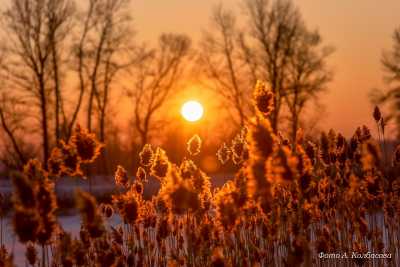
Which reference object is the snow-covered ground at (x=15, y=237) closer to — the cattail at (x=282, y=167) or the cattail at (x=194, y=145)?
the cattail at (x=194, y=145)

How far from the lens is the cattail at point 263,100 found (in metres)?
3.54

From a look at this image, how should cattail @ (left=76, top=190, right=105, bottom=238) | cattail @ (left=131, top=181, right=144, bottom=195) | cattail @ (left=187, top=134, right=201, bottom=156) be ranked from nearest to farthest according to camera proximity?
cattail @ (left=76, top=190, right=105, bottom=238), cattail @ (left=131, top=181, right=144, bottom=195), cattail @ (left=187, top=134, right=201, bottom=156)

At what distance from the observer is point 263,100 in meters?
3.57

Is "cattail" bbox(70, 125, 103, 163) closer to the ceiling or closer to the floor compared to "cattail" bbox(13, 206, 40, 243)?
closer to the ceiling

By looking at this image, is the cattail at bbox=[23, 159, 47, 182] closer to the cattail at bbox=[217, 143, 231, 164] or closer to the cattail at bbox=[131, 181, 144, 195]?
the cattail at bbox=[131, 181, 144, 195]

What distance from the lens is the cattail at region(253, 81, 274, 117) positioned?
3.54 metres

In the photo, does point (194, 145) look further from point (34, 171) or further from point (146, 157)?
point (34, 171)

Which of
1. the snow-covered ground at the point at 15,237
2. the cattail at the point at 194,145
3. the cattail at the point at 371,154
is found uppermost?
the cattail at the point at 194,145

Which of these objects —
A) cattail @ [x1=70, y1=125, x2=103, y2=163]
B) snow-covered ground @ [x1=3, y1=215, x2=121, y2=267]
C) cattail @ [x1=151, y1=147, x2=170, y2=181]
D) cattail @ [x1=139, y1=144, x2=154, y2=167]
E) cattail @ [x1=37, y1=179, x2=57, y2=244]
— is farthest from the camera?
snow-covered ground @ [x1=3, y1=215, x2=121, y2=267]

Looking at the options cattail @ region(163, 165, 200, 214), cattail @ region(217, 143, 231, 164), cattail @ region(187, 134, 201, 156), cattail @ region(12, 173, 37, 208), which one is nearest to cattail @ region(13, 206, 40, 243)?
cattail @ region(12, 173, 37, 208)

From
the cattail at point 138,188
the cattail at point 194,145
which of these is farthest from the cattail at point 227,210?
the cattail at point 194,145

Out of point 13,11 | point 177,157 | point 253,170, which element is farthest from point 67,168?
point 177,157

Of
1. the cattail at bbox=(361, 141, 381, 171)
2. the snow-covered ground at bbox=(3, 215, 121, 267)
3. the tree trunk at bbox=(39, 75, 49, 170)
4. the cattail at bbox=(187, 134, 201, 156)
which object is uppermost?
the tree trunk at bbox=(39, 75, 49, 170)

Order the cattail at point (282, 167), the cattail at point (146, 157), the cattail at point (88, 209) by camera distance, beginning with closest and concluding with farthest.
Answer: the cattail at point (282, 167)
the cattail at point (88, 209)
the cattail at point (146, 157)
